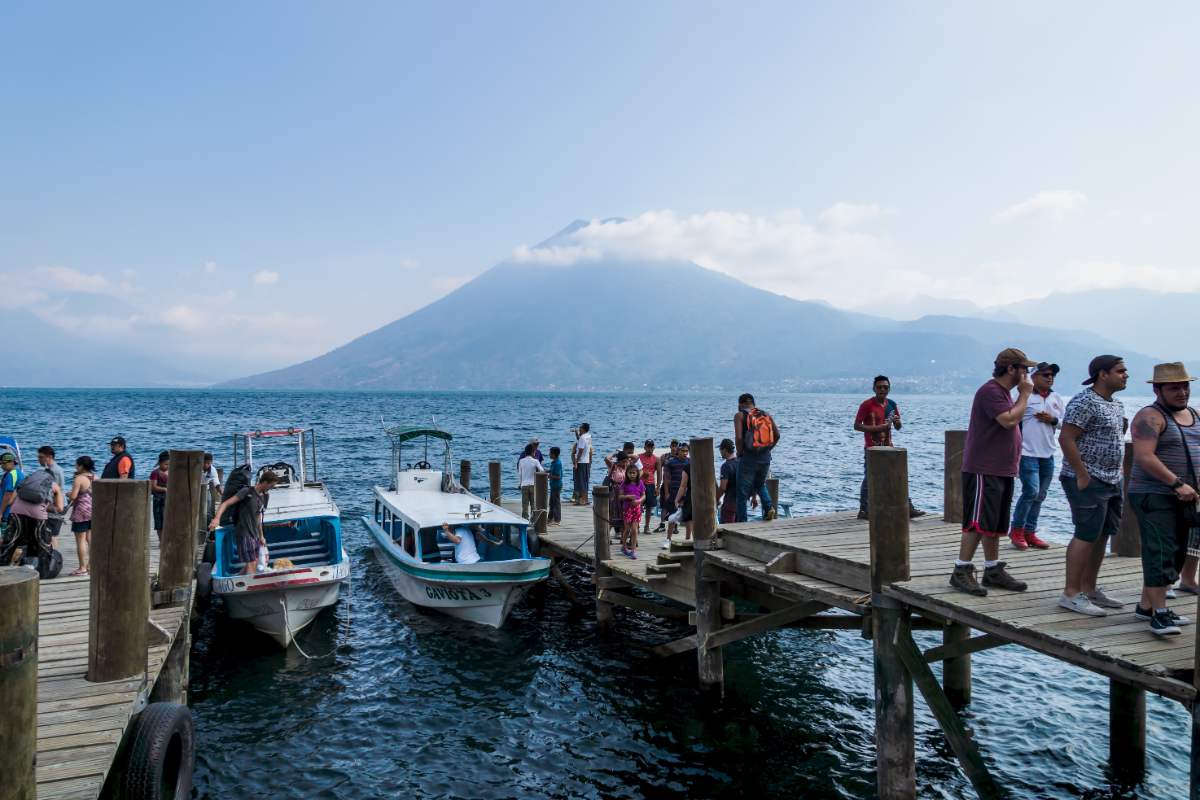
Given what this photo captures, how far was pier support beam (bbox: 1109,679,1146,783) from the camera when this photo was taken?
8969 millimetres

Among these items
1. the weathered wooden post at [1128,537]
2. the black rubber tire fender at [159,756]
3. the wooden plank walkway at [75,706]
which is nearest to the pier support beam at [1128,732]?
the weathered wooden post at [1128,537]

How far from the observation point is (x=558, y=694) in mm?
11266

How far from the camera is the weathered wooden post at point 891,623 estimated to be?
7125 mm

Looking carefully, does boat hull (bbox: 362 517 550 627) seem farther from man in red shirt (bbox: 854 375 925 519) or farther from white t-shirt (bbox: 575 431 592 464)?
man in red shirt (bbox: 854 375 925 519)

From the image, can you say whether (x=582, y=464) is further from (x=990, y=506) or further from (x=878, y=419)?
(x=990, y=506)

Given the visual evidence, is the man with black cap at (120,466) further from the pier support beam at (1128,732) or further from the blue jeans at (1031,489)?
the pier support beam at (1128,732)

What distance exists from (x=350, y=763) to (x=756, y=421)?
7.46 m

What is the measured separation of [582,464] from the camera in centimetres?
2038

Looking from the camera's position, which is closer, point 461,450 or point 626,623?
point 626,623

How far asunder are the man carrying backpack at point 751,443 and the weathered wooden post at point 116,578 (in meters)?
8.01

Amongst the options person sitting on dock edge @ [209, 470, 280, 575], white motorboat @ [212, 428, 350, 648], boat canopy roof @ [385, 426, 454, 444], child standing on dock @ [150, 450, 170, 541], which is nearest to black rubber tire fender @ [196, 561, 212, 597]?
Answer: white motorboat @ [212, 428, 350, 648]

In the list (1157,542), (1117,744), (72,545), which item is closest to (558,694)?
(1117,744)

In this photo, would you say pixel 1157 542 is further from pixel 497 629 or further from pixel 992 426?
pixel 497 629

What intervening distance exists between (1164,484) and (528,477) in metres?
14.1
